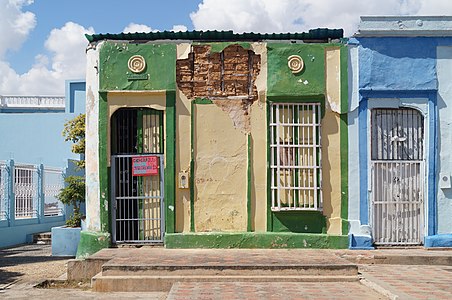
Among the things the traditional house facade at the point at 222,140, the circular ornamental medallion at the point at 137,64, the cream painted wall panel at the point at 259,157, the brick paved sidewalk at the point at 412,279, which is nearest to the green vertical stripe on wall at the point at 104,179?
the traditional house facade at the point at 222,140

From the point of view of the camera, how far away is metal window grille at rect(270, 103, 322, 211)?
37.7 ft

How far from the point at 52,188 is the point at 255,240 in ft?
35.6

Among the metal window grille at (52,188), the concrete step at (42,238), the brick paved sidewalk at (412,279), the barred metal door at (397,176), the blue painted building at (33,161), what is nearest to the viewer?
the brick paved sidewalk at (412,279)

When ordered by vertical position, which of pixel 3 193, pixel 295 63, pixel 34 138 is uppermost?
pixel 295 63

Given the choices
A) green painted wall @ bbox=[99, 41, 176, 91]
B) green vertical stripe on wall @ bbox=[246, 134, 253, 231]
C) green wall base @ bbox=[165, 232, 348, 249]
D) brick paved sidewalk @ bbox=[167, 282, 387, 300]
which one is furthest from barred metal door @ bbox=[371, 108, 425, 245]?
green painted wall @ bbox=[99, 41, 176, 91]

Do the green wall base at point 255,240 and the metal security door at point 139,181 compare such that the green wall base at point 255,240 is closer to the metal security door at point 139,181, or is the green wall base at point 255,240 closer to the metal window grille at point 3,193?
the metal security door at point 139,181

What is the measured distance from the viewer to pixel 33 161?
25.2m

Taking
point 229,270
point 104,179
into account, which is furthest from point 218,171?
point 229,270

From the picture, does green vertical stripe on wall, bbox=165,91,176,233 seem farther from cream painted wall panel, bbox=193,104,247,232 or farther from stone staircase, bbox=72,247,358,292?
stone staircase, bbox=72,247,358,292

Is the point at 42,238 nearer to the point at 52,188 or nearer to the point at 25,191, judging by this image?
the point at 25,191

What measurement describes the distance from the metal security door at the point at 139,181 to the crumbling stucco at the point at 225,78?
3.04 ft

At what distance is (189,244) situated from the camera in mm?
11445

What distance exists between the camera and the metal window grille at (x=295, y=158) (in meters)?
11.5

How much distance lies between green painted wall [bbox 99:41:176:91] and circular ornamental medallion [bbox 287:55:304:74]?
226cm
